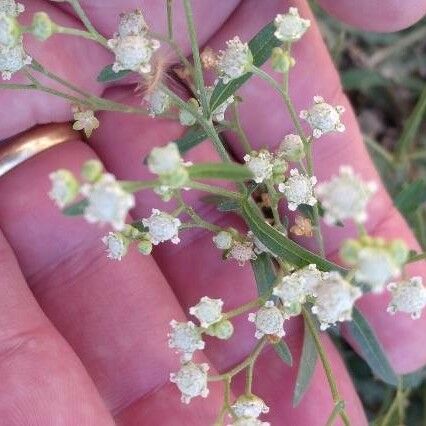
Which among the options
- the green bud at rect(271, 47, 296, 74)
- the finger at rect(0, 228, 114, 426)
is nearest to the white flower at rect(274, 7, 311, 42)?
the green bud at rect(271, 47, 296, 74)

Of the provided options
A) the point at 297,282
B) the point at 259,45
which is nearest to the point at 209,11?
the point at 259,45

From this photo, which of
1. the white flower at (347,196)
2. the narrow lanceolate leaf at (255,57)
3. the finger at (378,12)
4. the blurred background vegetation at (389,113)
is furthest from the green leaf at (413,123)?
the white flower at (347,196)

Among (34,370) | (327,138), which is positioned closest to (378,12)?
(327,138)

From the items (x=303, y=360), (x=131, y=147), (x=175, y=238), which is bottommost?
(x=303, y=360)

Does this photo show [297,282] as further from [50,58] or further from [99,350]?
[50,58]

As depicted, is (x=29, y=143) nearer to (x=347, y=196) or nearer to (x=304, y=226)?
(x=304, y=226)

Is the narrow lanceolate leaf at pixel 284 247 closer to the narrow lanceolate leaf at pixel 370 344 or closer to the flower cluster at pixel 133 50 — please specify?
the narrow lanceolate leaf at pixel 370 344

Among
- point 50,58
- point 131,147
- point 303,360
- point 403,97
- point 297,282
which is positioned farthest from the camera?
point 403,97

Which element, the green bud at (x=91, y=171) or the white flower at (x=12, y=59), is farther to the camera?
the white flower at (x=12, y=59)
